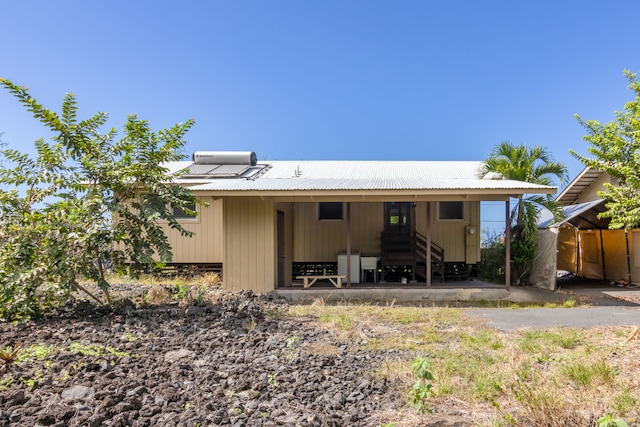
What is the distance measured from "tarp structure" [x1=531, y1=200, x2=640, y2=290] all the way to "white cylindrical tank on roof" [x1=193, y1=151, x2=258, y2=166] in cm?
1046

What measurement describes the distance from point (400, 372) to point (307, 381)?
0.95 meters

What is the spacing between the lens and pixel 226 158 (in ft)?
51.0

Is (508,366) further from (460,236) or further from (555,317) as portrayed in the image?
(460,236)

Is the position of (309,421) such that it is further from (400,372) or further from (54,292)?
(54,292)

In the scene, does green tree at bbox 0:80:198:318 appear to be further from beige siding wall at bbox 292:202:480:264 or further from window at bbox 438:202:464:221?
window at bbox 438:202:464:221

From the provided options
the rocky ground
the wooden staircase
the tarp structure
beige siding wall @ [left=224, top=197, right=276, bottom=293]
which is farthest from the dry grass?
the tarp structure

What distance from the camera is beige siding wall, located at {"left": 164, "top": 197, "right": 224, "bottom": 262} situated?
1261 centimetres

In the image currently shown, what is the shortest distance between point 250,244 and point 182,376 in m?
6.60

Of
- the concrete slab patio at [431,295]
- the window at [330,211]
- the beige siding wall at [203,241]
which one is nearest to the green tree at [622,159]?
the concrete slab patio at [431,295]

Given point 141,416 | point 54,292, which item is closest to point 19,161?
→ point 54,292

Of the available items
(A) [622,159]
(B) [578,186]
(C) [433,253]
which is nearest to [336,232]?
(C) [433,253]

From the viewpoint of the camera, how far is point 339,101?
17453 mm

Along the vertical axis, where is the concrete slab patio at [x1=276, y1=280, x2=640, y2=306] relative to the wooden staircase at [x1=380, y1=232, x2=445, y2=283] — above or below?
below

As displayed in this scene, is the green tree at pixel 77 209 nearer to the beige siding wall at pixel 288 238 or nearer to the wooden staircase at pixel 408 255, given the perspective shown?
the beige siding wall at pixel 288 238
